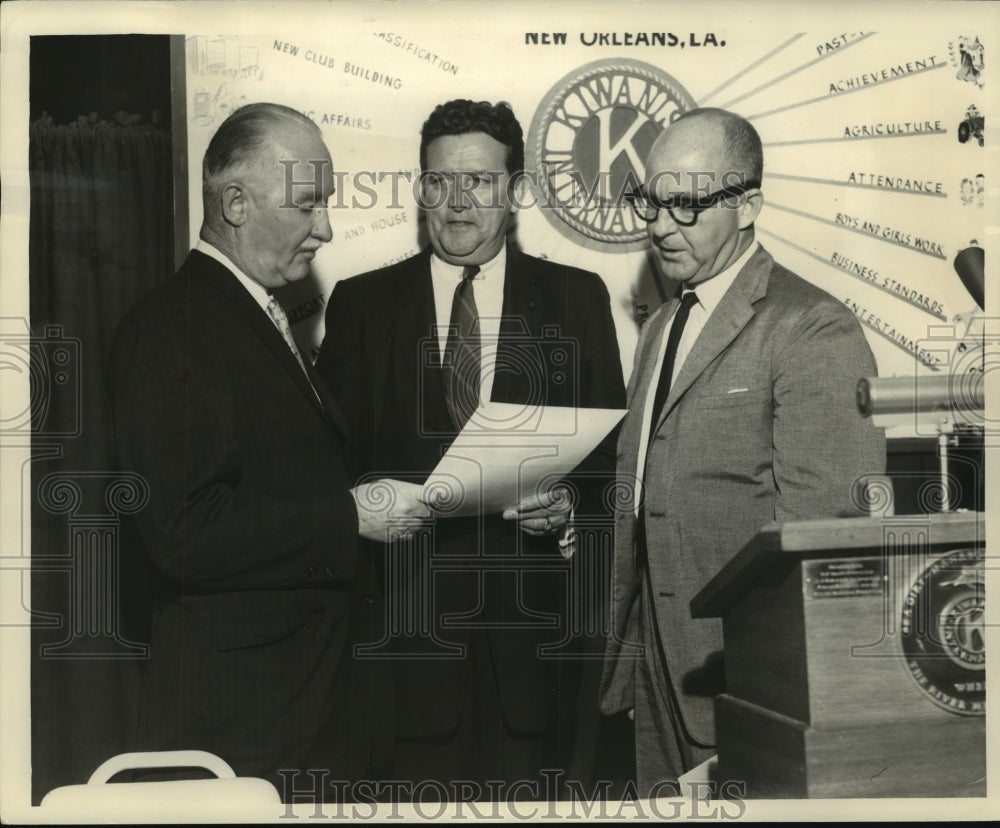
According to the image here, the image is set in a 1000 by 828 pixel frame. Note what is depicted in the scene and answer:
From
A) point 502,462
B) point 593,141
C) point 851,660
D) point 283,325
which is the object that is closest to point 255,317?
point 283,325

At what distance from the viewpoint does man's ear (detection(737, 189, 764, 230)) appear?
319 cm

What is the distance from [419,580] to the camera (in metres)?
3.14

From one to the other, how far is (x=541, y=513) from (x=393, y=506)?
16.0 inches

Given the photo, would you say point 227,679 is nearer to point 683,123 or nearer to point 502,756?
point 502,756

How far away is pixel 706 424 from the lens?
3.09 meters

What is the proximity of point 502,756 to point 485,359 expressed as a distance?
1.10m

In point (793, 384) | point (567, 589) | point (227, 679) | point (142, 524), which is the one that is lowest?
point (227, 679)

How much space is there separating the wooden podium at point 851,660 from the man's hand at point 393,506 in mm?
803

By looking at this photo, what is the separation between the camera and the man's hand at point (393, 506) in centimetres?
312

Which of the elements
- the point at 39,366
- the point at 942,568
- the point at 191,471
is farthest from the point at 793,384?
the point at 39,366

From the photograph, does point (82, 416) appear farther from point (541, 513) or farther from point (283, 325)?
point (541, 513)

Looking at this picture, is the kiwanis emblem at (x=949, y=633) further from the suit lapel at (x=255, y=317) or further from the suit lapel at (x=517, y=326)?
the suit lapel at (x=255, y=317)

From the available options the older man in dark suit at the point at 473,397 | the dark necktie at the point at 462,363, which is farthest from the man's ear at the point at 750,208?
the dark necktie at the point at 462,363

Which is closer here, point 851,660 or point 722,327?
point 851,660
